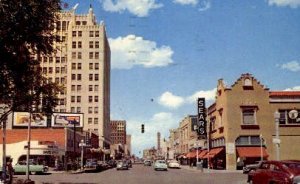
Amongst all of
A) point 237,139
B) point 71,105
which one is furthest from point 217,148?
point 71,105

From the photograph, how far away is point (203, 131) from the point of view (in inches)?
3000

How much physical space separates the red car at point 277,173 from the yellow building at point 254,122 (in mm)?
39623

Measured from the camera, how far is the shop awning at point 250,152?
6031 centimetres

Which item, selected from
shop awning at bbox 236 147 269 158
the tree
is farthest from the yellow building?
the tree

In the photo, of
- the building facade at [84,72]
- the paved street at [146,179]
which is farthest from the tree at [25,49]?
the building facade at [84,72]

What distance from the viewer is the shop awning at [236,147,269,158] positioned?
60.3 meters

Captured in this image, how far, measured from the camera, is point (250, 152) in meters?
60.9

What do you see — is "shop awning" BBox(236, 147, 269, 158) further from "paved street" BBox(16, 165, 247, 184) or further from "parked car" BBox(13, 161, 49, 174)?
"parked car" BBox(13, 161, 49, 174)

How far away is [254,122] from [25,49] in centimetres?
4495

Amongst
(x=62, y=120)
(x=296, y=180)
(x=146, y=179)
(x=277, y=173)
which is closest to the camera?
(x=296, y=180)

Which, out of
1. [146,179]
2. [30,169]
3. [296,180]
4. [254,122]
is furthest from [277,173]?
[254,122]

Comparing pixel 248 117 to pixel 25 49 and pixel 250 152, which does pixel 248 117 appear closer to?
pixel 250 152

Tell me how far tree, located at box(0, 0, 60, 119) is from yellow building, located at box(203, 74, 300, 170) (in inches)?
1497

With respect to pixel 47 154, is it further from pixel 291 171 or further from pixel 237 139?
pixel 291 171
